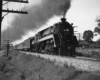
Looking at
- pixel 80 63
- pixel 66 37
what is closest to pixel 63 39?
pixel 66 37

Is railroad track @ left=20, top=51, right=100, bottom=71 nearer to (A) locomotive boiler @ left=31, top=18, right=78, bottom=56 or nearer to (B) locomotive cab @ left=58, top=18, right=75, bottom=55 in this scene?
(A) locomotive boiler @ left=31, top=18, right=78, bottom=56

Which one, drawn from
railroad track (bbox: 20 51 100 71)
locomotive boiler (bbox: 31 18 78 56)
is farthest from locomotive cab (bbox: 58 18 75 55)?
railroad track (bbox: 20 51 100 71)

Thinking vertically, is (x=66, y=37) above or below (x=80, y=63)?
above

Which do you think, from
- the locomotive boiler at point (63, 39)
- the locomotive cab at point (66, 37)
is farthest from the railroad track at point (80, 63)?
the locomotive cab at point (66, 37)

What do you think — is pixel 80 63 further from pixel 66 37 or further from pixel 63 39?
pixel 66 37

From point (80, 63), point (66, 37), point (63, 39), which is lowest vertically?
point (80, 63)

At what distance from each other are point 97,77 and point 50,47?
11.0 metres

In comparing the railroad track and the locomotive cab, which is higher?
the locomotive cab

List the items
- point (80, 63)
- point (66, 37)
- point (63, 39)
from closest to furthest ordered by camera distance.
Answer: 1. point (80, 63)
2. point (63, 39)
3. point (66, 37)

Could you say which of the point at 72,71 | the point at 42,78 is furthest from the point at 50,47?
the point at 72,71

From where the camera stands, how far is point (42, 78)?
11.5 m

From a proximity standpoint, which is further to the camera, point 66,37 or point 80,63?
point 66,37

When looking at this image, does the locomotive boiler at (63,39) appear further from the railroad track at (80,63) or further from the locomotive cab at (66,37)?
the railroad track at (80,63)

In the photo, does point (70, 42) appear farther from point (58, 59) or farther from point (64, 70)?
point (64, 70)
